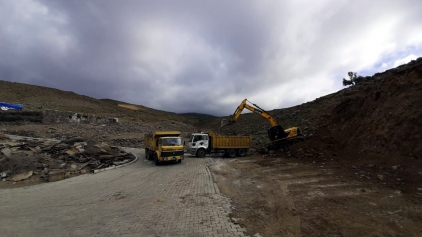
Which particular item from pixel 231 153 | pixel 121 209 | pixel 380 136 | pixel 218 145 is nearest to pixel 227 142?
pixel 218 145

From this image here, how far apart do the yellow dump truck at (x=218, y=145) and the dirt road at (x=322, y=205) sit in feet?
30.6

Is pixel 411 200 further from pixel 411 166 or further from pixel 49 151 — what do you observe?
pixel 49 151

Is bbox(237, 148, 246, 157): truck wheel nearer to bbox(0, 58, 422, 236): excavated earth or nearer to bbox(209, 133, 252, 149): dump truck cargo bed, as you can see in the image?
bbox(209, 133, 252, 149): dump truck cargo bed

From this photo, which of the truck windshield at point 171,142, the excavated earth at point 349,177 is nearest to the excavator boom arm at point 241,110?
the excavated earth at point 349,177

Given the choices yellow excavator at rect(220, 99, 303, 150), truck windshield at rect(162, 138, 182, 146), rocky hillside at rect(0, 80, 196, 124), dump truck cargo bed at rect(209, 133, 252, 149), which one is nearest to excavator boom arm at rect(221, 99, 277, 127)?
yellow excavator at rect(220, 99, 303, 150)

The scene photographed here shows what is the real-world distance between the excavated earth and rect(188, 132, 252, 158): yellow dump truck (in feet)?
4.35

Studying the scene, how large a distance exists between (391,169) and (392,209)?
4504mm

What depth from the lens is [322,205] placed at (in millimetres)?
7898

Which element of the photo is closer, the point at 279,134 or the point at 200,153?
the point at 279,134

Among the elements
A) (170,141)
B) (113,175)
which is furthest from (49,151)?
(170,141)

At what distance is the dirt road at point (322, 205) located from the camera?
6199 millimetres

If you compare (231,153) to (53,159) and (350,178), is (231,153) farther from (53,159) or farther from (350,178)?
(53,159)

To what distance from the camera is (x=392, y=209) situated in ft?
24.3

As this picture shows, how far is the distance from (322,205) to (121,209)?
20.9 feet
